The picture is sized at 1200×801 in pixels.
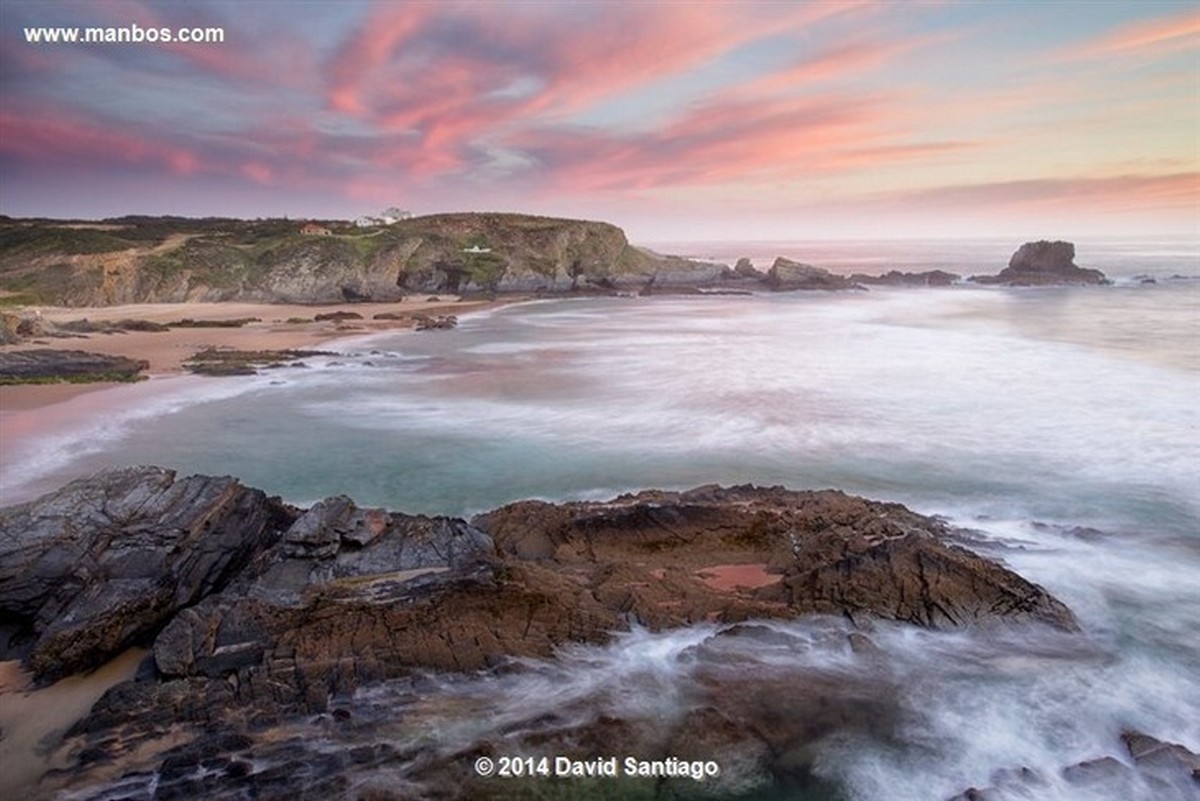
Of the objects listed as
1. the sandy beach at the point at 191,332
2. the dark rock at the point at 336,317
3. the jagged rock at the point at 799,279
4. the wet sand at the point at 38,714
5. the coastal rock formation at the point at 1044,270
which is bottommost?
the wet sand at the point at 38,714

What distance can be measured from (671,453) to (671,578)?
6.85 metres

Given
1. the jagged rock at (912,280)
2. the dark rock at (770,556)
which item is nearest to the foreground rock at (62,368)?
the dark rock at (770,556)

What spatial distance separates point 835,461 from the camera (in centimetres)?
1438

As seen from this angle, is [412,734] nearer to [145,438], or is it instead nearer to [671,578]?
[671,578]

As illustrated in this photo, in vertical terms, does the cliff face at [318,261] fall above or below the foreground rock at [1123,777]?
above

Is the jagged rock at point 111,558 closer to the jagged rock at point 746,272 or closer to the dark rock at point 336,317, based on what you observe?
the dark rock at point 336,317

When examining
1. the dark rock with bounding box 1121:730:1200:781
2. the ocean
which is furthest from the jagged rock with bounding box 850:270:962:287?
the dark rock with bounding box 1121:730:1200:781

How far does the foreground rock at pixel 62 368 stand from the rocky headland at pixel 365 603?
1518 centimetres

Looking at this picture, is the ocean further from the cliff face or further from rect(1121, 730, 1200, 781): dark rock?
the cliff face

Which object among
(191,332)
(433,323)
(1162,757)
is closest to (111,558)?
(1162,757)

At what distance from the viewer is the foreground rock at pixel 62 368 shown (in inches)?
798

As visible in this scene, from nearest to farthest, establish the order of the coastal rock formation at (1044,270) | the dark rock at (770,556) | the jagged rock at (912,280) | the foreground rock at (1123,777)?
the foreground rock at (1123,777) → the dark rock at (770,556) → the coastal rock formation at (1044,270) → the jagged rock at (912,280)

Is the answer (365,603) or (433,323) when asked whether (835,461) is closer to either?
(365,603)

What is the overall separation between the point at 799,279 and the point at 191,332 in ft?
158
